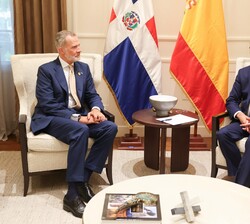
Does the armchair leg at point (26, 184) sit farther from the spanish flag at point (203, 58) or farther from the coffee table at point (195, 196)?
the spanish flag at point (203, 58)

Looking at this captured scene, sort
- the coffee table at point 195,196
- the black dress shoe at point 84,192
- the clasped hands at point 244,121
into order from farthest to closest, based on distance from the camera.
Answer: the clasped hands at point 244,121
the black dress shoe at point 84,192
the coffee table at point 195,196

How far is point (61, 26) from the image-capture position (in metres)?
3.72

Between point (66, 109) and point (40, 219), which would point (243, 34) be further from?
point (40, 219)

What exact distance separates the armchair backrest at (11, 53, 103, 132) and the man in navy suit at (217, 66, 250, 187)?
1127 millimetres

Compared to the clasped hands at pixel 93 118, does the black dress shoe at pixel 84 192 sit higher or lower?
lower

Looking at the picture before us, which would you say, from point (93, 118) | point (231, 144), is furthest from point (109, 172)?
point (231, 144)

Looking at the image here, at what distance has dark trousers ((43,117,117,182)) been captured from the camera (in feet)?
8.69

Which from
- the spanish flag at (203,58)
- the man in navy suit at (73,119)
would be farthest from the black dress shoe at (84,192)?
the spanish flag at (203,58)

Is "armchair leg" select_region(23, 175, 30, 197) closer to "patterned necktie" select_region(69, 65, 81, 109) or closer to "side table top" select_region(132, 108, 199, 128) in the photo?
"patterned necktie" select_region(69, 65, 81, 109)

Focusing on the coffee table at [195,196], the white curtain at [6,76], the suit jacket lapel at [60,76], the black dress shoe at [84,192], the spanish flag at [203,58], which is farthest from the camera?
the white curtain at [6,76]

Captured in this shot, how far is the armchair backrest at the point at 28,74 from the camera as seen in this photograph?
2977 mm

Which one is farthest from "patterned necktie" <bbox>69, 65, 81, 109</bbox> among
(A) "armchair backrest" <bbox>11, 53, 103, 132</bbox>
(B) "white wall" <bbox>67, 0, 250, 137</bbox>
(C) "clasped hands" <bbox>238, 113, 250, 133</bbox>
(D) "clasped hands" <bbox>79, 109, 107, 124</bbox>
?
(C) "clasped hands" <bbox>238, 113, 250, 133</bbox>

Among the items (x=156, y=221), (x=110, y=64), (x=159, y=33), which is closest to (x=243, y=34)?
(x=159, y=33)

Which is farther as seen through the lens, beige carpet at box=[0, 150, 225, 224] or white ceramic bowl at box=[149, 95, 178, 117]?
white ceramic bowl at box=[149, 95, 178, 117]
